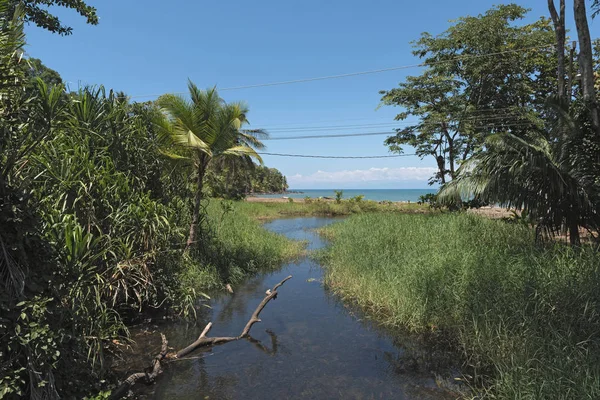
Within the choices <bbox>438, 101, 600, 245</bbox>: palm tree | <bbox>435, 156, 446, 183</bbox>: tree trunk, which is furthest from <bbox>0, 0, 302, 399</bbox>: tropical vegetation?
<bbox>435, 156, 446, 183</bbox>: tree trunk

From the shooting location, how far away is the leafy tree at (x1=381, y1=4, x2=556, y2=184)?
1705 centimetres

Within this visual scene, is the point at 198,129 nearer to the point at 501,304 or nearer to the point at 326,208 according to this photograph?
the point at 501,304

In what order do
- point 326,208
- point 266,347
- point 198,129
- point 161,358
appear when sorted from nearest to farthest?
point 161,358
point 266,347
point 198,129
point 326,208

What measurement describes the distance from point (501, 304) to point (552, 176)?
3180 mm

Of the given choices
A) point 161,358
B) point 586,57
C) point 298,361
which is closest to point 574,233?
point 586,57

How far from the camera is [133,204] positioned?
5.48m

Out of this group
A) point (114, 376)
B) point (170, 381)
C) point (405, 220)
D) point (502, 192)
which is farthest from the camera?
point (405, 220)

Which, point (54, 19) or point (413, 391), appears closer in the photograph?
point (413, 391)

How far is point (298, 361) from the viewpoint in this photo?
4.91 meters

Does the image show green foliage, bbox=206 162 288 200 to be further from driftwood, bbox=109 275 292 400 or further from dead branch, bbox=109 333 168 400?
dead branch, bbox=109 333 168 400

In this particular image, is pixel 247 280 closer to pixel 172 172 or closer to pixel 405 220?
pixel 172 172

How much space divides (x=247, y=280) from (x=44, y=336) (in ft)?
21.5

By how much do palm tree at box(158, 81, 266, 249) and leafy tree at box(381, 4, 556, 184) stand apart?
43.4 feet

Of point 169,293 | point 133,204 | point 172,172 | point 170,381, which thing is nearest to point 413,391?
point 170,381
